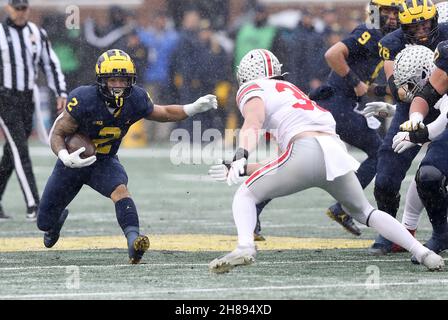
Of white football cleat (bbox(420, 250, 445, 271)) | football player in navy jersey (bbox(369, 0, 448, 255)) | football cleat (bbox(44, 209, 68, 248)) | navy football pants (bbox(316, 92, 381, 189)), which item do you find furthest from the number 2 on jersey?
navy football pants (bbox(316, 92, 381, 189))

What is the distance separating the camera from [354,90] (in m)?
8.77

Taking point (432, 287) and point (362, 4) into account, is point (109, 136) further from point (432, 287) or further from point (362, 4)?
point (362, 4)

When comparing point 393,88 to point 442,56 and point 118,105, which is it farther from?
point 118,105

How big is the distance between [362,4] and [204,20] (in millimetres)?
2533

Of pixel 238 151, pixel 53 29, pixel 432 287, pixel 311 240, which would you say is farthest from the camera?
pixel 53 29

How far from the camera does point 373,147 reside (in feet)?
29.0

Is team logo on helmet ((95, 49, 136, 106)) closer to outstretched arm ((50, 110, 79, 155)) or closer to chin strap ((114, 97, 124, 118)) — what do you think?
chin strap ((114, 97, 124, 118))

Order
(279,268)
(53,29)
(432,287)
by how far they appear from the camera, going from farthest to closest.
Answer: (53,29) → (279,268) → (432,287)

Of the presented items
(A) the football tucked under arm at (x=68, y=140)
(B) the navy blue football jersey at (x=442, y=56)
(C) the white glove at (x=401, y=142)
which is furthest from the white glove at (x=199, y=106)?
(B) the navy blue football jersey at (x=442, y=56)

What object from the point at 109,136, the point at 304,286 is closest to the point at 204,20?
the point at 109,136

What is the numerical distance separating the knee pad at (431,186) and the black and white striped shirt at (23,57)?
13.7 ft

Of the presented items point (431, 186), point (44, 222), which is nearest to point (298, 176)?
point (431, 186)

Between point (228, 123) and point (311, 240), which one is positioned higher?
point (311, 240)

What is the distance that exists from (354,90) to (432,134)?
1.99 metres
